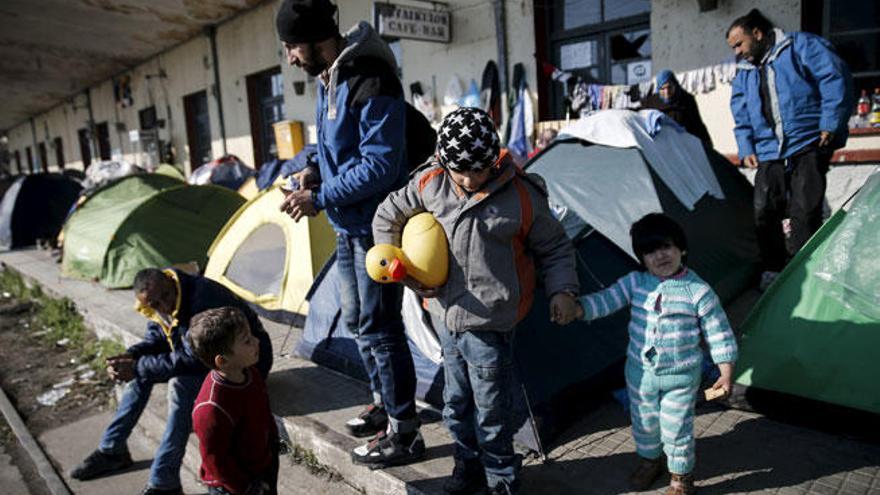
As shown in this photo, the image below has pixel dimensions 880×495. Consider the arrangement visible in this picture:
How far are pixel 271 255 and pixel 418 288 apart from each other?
351 cm

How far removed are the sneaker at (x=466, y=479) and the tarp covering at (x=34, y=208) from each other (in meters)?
11.9

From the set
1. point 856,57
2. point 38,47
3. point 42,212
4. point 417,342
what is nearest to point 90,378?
point 417,342

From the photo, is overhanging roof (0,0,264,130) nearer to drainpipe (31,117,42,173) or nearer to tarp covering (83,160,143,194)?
tarp covering (83,160,143,194)

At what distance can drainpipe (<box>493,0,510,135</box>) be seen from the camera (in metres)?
7.06

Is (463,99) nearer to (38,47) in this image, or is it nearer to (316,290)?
(316,290)

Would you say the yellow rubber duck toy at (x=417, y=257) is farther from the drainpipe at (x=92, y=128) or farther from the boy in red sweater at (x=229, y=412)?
the drainpipe at (x=92, y=128)

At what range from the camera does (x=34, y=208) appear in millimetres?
11914

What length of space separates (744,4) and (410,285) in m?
4.78

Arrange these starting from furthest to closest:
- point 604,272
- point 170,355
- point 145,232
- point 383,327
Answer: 1. point 145,232
2. point 604,272
3. point 170,355
4. point 383,327

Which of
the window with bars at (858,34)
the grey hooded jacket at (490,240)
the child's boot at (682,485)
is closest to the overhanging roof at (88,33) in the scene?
the window with bars at (858,34)

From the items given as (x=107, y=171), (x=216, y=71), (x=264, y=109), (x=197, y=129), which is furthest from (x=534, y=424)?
(x=197, y=129)

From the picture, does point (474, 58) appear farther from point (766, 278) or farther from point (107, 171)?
point (107, 171)

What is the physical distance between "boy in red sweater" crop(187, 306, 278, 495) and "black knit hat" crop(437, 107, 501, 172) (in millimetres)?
1012

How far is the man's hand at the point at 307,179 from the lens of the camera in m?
2.60
